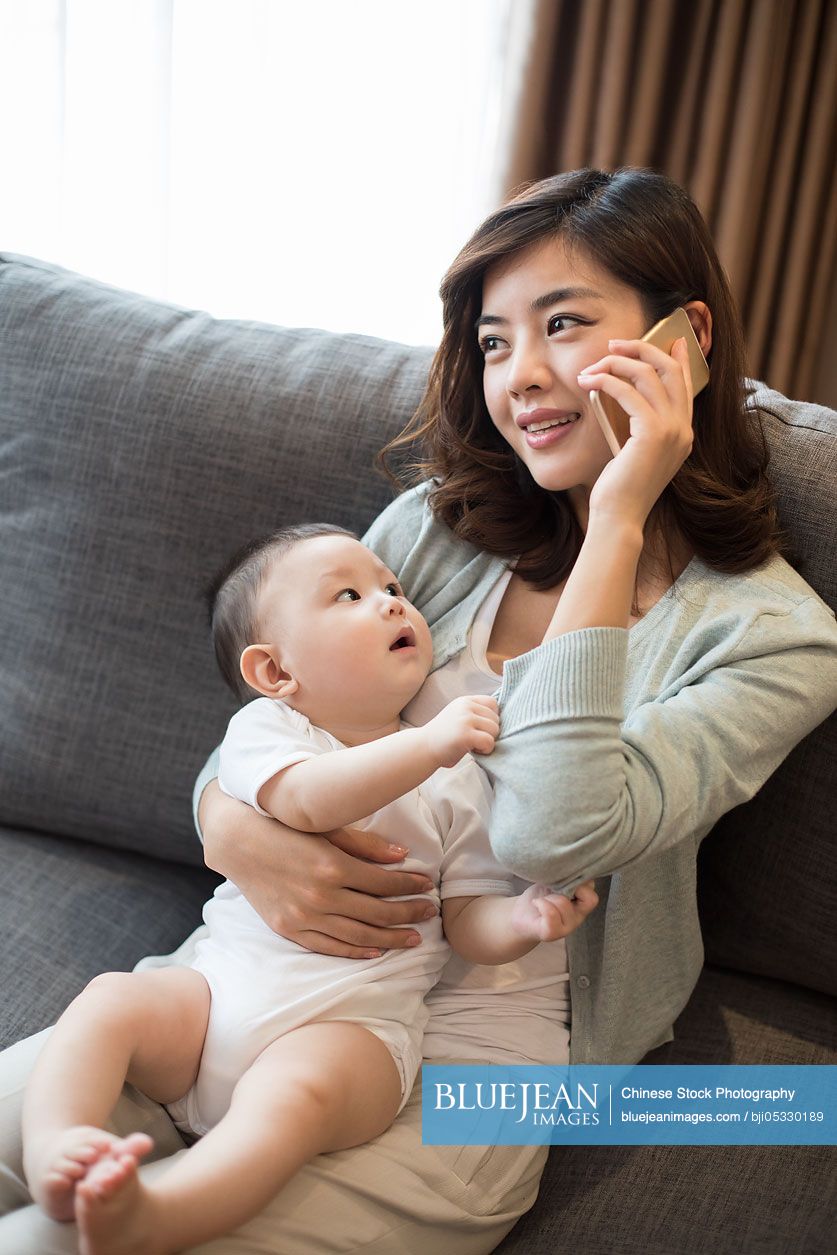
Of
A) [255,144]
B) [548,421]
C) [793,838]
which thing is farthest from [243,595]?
[255,144]

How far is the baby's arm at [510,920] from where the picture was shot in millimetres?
1060

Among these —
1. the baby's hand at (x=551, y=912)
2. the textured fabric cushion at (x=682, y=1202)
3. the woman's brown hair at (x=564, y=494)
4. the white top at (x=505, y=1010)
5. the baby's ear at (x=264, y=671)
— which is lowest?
the textured fabric cushion at (x=682, y=1202)

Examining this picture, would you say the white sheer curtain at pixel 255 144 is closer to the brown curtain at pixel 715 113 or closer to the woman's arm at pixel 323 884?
the brown curtain at pixel 715 113

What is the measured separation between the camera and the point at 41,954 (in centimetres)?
146

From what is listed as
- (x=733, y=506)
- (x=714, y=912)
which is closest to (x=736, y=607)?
(x=733, y=506)

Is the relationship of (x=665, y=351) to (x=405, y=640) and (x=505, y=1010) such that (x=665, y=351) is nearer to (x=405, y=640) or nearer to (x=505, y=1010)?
(x=405, y=640)

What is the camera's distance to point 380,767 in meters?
1.06

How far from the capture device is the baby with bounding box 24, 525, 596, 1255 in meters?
0.94

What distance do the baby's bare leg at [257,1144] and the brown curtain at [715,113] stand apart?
2.06 meters

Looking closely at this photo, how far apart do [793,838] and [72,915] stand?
3.31 feet

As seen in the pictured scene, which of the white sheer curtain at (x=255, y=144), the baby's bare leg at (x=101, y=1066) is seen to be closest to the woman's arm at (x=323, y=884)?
the baby's bare leg at (x=101, y=1066)

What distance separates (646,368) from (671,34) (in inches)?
69.3

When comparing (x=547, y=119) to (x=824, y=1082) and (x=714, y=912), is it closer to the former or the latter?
(x=714, y=912)

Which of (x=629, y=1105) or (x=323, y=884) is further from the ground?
(x=323, y=884)
